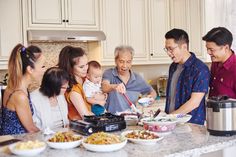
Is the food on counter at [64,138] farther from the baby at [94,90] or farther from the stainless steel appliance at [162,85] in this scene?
the stainless steel appliance at [162,85]

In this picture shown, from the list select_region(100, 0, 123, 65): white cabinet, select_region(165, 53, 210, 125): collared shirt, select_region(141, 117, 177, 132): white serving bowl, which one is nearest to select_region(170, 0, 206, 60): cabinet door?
select_region(100, 0, 123, 65): white cabinet

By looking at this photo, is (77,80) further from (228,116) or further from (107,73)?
(228,116)

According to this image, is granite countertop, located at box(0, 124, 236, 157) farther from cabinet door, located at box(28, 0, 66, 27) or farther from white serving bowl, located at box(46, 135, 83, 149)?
cabinet door, located at box(28, 0, 66, 27)

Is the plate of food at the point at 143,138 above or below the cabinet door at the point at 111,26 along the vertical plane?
below

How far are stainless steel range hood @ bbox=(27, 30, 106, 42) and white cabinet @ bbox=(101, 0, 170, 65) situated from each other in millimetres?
196

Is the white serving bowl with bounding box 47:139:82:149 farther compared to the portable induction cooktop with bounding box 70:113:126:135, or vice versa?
the portable induction cooktop with bounding box 70:113:126:135

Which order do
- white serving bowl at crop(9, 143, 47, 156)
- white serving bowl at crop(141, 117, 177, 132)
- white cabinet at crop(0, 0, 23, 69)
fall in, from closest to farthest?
white serving bowl at crop(9, 143, 47, 156), white serving bowl at crop(141, 117, 177, 132), white cabinet at crop(0, 0, 23, 69)

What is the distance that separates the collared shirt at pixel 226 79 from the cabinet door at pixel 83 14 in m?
1.76

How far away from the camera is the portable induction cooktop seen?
1.91m

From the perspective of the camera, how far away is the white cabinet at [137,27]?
413 cm

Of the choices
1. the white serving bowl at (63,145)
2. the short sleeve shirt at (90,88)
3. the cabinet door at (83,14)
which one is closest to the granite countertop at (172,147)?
the white serving bowl at (63,145)

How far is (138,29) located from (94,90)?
6.40 feet

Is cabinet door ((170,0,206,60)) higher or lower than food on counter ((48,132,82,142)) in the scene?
higher

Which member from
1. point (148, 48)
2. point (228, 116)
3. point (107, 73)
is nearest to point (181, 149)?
point (228, 116)
